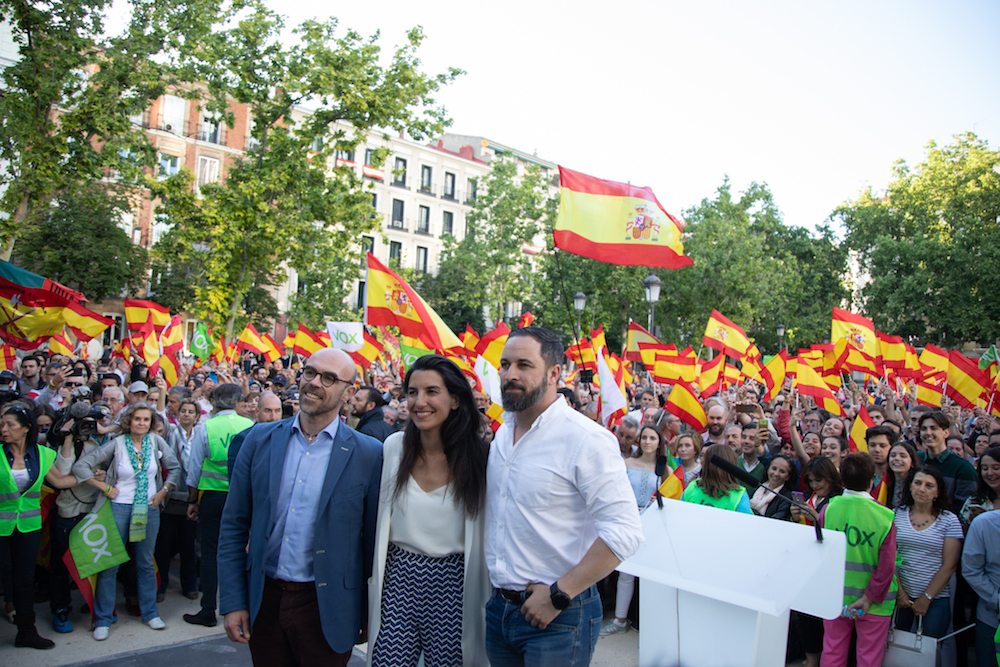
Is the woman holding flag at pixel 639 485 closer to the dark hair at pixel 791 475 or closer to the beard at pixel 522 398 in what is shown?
the dark hair at pixel 791 475

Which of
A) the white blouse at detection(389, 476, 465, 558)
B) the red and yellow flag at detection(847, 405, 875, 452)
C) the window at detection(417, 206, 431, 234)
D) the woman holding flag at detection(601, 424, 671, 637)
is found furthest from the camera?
the window at detection(417, 206, 431, 234)

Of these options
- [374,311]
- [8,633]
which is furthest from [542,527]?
[374,311]

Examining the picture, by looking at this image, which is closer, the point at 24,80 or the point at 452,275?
the point at 24,80

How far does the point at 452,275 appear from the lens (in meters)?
47.6

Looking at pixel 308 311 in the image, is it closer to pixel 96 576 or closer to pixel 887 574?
pixel 96 576

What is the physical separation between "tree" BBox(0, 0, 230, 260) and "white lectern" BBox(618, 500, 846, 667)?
12964 millimetres

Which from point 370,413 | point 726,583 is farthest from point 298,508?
point 370,413

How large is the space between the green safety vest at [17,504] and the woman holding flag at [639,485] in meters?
4.23

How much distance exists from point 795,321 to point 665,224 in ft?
133

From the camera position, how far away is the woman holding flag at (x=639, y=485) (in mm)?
5902

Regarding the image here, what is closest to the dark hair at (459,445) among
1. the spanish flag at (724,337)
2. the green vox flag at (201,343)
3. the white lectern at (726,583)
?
the white lectern at (726,583)

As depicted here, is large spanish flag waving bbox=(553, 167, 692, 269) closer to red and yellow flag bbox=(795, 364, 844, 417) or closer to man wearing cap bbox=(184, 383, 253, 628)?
man wearing cap bbox=(184, 383, 253, 628)

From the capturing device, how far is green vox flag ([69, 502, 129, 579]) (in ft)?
16.9

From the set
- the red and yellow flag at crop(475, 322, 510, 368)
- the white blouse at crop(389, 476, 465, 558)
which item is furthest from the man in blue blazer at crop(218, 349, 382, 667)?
the red and yellow flag at crop(475, 322, 510, 368)
